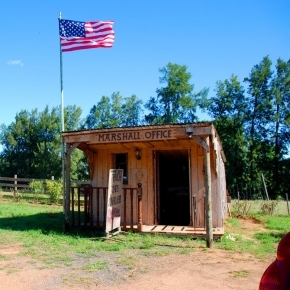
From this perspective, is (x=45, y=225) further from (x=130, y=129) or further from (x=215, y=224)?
(x=215, y=224)

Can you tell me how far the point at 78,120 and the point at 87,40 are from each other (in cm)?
3832

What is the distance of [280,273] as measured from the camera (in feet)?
6.05

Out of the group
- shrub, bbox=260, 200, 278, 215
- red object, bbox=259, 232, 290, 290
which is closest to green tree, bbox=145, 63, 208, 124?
shrub, bbox=260, 200, 278, 215

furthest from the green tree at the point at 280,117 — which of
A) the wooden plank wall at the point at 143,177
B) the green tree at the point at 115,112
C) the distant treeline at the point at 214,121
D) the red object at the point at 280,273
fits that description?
the red object at the point at 280,273

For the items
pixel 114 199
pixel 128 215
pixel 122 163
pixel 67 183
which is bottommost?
pixel 128 215

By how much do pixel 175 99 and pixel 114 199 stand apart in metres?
30.8

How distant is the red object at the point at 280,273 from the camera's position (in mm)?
1811

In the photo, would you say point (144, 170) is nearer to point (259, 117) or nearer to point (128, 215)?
point (128, 215)

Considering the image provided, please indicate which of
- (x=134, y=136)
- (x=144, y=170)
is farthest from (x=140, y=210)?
(x=134, y=136)

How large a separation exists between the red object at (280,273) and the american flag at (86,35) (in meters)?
10.2

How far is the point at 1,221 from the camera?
1038cm

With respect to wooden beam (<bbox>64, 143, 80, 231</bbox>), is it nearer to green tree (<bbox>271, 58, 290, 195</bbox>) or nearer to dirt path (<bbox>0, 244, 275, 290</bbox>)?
dirt path (<bbox>0, 244, 275, 290</bbox>)

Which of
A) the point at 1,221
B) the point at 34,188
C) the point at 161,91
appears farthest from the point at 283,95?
the point at 1,221

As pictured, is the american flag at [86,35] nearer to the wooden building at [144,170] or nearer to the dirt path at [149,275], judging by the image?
the wooden building at [144,170]
